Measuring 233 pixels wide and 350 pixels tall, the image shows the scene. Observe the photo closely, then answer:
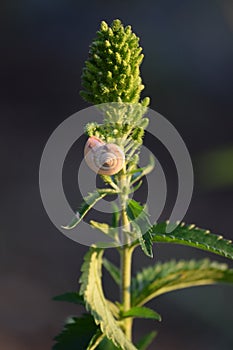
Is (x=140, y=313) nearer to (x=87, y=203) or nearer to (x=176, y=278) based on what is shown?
(x=176, y=278)

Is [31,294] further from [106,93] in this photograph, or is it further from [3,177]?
[106,93]

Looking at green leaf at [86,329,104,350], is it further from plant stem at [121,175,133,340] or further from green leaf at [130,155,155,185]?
green leaf at [130,155,155,185]

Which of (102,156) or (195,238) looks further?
(195,238)

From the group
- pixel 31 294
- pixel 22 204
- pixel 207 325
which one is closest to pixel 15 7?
pixel 22 204

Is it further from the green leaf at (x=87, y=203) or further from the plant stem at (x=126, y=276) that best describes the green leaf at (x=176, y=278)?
the green leaf at (x=87, y=203)

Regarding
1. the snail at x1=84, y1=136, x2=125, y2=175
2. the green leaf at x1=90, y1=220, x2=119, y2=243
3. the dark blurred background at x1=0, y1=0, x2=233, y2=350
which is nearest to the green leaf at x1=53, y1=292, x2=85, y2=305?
the green leaf at x1=90, y1=220, x2=119, y2=243

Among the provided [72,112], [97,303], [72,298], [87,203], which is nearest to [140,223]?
[87,203]

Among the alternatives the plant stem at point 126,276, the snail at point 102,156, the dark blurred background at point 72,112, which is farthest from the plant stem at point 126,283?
the dark blurred background at point 72,112
